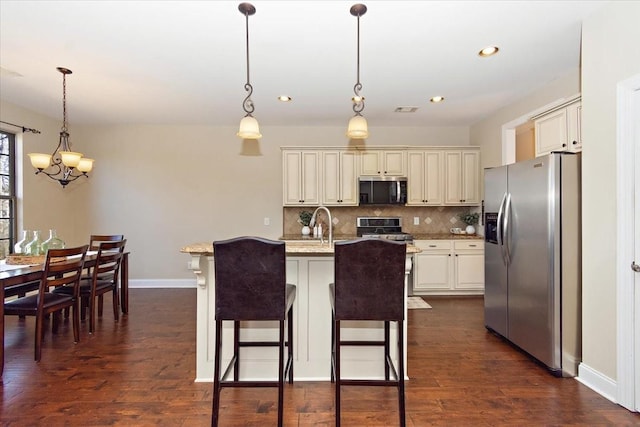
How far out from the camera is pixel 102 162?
525 cm

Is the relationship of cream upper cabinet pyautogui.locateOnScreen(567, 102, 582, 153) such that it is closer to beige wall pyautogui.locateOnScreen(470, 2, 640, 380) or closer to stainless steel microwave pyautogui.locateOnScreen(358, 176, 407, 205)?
beige wall pyautogui.locateOnScreen(470, 2, 640, 380)

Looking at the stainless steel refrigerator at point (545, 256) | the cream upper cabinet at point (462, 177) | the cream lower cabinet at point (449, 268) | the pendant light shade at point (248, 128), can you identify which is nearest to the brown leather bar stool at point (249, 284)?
the pendant light shade at point (248, 128)

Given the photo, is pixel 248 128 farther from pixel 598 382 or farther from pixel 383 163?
pixel 383 163

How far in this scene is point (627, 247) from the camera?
2023mm

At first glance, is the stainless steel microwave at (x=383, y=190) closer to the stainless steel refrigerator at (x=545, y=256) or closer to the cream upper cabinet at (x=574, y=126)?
Result: the stainless steel refrigerator at (x=545, y=256)

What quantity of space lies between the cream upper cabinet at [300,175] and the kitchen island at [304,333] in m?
2.62

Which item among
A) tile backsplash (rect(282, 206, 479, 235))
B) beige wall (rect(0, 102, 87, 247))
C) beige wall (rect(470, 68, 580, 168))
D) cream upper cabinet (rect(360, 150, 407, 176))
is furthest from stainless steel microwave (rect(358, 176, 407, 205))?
beige wall (rect(0, 102, 87, 247))

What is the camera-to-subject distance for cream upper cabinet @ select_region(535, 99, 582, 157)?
8.96 ft

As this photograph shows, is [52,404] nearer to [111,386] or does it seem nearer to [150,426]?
[111,386]

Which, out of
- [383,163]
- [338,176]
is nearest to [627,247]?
[383,163]

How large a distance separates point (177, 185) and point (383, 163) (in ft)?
10.9

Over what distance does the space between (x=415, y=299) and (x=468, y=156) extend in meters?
2.33

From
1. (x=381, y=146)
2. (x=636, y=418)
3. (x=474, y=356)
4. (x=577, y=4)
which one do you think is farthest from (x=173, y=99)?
(x=636, y=418)

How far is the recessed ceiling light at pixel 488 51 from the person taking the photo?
2783mm
